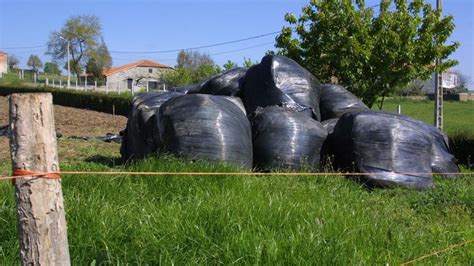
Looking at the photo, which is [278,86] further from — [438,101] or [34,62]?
[34,62]

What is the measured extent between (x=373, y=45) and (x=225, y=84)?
6542 millimetres

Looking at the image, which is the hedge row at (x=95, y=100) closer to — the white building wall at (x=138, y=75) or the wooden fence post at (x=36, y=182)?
the wooden fence post at (x=36, y=182)

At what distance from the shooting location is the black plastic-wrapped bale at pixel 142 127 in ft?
26.5

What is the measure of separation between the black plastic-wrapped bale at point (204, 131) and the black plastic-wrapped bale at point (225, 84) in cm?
207

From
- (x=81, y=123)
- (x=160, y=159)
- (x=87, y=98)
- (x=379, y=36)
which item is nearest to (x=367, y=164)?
(x=160, y=159)

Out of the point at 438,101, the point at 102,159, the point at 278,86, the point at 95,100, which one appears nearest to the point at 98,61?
the point at 95,100

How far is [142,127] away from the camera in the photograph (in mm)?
8508

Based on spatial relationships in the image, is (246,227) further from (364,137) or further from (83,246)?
(364,137)

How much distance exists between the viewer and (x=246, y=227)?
4156 millimetres

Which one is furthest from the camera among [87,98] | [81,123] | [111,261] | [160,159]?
[87,98]

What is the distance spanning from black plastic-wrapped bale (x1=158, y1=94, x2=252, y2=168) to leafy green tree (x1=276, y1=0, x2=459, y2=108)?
8166 mm

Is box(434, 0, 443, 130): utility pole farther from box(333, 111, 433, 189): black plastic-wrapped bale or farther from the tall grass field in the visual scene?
the tall grass field

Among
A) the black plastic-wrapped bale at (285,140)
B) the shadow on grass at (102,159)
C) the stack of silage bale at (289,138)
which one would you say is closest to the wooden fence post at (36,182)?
the stack of silage bale at (289,138)

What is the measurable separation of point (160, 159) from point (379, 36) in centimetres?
1019
